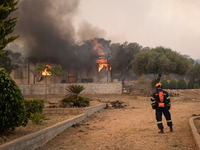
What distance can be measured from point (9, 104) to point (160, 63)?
32275 mm

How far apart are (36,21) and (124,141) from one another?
44.2m

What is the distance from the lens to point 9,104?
6293 mm

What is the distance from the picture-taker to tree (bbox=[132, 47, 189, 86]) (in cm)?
3616

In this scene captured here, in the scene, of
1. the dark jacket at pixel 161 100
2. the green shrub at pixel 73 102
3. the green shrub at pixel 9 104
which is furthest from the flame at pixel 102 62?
the green shrub at pixel 9 104

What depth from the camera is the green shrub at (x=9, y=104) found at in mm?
6160

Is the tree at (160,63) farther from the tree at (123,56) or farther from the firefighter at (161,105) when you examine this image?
the firefighter at (161,105)

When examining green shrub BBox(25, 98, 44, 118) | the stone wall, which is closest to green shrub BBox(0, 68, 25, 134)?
green shrub BBox(25, 98, 44, 118)

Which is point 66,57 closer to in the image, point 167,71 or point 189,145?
point 167,71

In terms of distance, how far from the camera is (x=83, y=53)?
160 feet

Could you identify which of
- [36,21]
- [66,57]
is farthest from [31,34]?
[66,57]

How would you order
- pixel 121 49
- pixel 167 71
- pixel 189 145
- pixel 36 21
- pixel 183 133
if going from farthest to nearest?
pixel 121 49
pixel 36 21
pixel 167 71
pixel 183 133
pixel 189 145

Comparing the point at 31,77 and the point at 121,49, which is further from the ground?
the point at 121,49

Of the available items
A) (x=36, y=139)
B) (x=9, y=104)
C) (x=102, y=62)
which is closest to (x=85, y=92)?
(x=102, y=62)

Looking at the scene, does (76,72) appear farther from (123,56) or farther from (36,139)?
(36,139)
